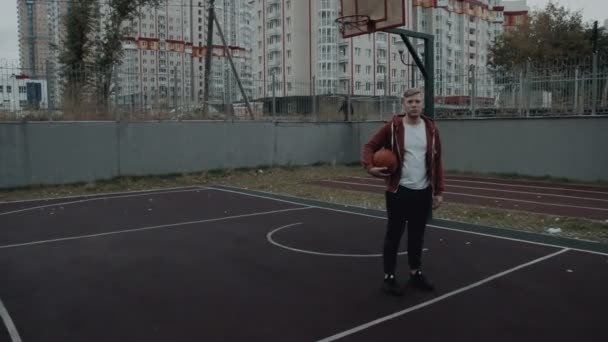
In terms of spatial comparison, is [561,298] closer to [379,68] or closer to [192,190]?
[192,190]

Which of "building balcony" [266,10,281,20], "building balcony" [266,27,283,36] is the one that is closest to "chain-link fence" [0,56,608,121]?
"building balcony" [266,27,283,36]

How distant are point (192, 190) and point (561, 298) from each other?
974 centimetres

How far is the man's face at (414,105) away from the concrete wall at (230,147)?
10.6m

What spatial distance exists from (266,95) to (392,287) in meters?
14.4

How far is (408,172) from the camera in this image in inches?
184

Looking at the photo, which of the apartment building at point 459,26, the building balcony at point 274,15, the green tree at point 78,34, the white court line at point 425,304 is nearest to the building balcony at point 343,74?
the building balcony at point 274,15

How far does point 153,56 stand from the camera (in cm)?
2316

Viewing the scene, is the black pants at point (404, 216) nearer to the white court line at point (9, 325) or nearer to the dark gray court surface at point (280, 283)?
the dark gray court surface at point (280, 283)

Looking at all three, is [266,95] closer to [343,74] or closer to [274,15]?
[343,74]

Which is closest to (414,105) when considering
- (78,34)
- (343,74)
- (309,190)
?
(309,190)

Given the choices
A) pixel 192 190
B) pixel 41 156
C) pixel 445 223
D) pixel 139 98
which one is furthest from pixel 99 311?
pixel 139 98

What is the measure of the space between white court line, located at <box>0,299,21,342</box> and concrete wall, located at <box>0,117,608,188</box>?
964 cm

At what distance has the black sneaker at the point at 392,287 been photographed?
470cm

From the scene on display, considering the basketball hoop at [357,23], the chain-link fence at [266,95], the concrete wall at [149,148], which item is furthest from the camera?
the chain-link fence at [266,95]
